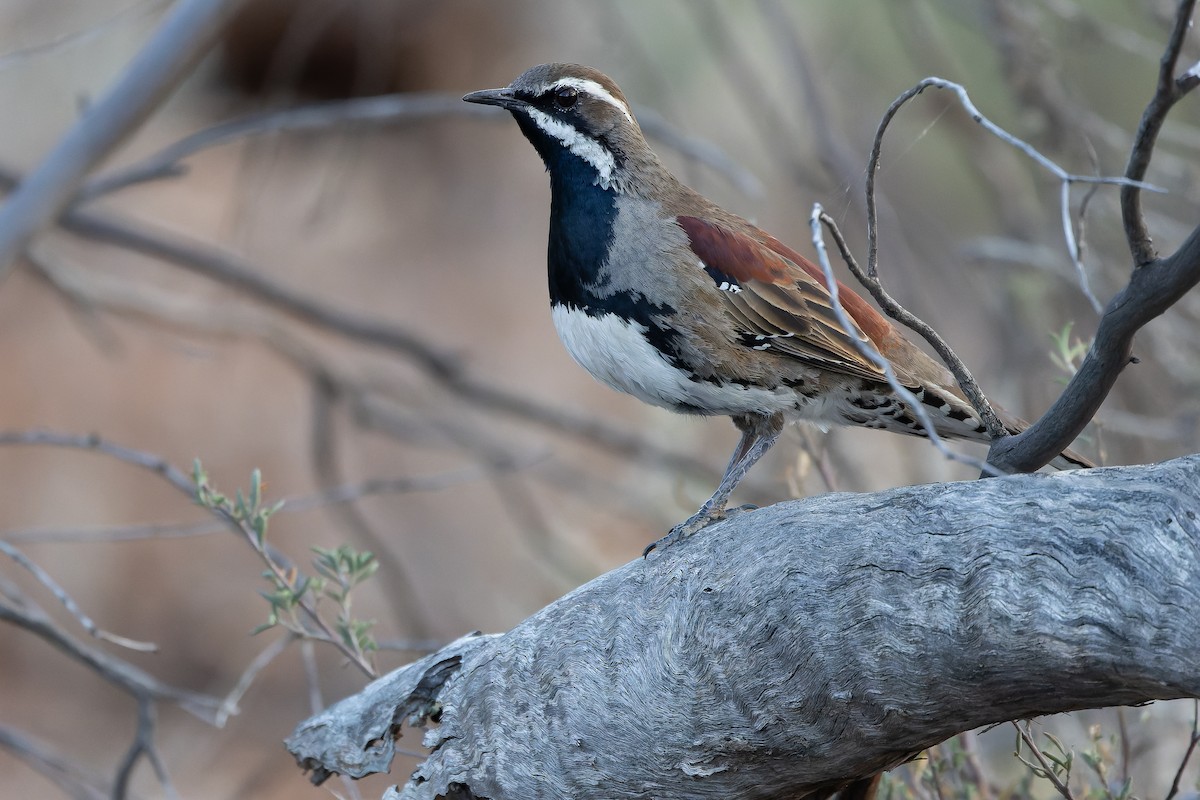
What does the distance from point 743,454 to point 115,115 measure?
2.84 m

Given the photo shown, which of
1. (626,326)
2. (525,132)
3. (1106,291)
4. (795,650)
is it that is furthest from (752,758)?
(1106,291)

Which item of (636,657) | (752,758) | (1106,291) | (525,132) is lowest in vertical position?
(752,758)

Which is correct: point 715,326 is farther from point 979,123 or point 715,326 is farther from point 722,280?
point 979,123

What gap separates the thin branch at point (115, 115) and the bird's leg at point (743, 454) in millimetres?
2665

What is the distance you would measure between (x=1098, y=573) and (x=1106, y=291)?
4.71 meters

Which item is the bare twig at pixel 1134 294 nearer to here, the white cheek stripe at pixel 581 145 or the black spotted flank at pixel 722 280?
the black spotted flank at pixel 722 280

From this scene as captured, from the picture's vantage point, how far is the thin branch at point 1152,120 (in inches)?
76.7

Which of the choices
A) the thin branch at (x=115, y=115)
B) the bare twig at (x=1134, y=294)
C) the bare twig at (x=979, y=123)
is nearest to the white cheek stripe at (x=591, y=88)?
the bare twig at (x=979, y=123)

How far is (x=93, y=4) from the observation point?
879 centimetres

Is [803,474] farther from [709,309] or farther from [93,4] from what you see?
[93,4]

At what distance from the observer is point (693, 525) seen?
3.43 m

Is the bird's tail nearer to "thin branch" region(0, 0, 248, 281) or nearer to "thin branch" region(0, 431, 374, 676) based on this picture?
"thin branch" region(0, 431, 374, 676)

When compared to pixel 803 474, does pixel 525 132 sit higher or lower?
higher

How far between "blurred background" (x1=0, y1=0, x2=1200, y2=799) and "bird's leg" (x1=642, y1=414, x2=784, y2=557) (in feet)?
5.65
